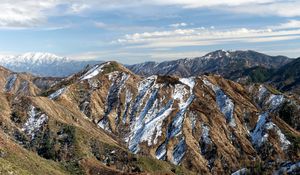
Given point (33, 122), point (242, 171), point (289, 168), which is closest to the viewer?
point (289, 168)

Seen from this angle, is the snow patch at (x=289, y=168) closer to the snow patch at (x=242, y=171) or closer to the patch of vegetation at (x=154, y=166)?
the snow patch at (x=242, y=171)

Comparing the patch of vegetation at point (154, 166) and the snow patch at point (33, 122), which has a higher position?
the snow patch at point (33, 122)

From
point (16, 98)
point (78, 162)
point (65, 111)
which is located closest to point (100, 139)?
point (65, 111)

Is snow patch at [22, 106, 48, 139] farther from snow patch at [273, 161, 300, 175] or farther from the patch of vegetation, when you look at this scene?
snow patch at [273, 161, 300, 175]

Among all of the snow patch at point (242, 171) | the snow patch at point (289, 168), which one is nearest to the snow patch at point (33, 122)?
the snow patch at point (242, 171)

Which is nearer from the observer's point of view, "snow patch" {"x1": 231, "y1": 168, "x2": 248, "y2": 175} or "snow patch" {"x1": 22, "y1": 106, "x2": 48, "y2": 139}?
"snow patch" {"x1": 22, "y1": 106, "x2": 48, "y2": 139}

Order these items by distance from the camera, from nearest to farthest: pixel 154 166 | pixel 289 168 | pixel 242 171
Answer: pixel 154 166 → pixel 289 168 → pixel 242 171

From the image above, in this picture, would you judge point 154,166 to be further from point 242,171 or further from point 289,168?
point 289,168

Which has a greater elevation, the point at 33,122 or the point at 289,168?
the point at 33,122

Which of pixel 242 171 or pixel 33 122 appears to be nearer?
pixel 33 122

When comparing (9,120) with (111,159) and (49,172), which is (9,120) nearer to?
(111,159)

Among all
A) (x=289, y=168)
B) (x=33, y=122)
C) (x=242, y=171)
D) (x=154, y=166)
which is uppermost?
(x=33, y=122)

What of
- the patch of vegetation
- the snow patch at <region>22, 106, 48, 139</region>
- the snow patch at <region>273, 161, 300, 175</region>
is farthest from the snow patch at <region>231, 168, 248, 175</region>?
the snow patch at <region>22, 106, 48, 139</region>

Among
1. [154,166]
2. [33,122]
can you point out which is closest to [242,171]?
[154,166]
